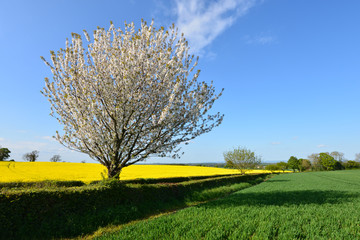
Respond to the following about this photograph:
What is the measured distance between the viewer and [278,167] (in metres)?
90.1

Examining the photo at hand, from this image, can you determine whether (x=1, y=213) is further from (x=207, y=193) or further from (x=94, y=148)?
(x=207, y=193)

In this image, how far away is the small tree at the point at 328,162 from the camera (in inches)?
3699

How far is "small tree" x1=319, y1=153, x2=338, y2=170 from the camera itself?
93956 millimetres

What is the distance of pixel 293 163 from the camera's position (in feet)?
319

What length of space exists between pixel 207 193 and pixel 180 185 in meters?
2.86

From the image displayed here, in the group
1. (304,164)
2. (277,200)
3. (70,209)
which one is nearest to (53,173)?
(70,209)

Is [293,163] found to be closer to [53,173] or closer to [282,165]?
[282,165]

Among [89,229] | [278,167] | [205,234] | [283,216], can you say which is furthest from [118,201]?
[278,167]

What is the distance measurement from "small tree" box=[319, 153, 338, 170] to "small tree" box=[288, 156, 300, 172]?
11.8 m

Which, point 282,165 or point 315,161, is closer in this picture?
point 282,165

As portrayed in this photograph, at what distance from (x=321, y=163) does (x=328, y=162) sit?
326 cm

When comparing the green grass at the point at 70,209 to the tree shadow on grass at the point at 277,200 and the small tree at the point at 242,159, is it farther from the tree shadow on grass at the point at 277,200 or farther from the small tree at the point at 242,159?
the small tree at the point at 242,159

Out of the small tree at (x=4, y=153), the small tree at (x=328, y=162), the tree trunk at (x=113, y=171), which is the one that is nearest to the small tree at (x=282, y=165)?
the small tree at (x=328, y=162)

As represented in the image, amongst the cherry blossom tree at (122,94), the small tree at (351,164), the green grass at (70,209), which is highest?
the cherry blossom tree at (122,94)
